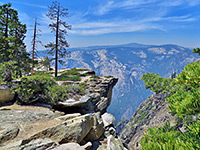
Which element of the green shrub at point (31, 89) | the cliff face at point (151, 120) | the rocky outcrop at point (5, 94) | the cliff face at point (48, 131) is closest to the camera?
the cliff face at point (48, 131)

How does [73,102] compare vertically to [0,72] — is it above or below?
below

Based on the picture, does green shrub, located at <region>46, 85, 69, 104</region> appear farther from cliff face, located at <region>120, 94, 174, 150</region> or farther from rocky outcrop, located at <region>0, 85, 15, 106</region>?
cliff face, located at <region>120, 94, 174, 150</region>

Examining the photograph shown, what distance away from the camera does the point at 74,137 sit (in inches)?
267

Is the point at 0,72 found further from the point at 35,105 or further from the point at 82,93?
the point at 82,93

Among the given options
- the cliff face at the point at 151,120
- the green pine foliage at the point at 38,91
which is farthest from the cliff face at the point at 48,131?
the cliff face at the point at 151,120

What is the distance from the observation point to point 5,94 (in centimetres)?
1034

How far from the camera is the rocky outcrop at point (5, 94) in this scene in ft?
33.3

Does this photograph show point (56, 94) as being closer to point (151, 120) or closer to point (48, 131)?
point (48, 131)

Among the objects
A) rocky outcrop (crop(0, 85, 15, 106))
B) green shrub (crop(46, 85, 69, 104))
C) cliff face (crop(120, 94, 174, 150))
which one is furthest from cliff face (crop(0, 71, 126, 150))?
cliff face (crop(120, 94, 174, 150))

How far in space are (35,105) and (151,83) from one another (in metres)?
20.5

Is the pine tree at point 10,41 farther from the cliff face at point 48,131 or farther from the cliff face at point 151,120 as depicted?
the cliff face at point 151,120

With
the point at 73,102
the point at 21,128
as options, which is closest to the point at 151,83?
the point at 73,102

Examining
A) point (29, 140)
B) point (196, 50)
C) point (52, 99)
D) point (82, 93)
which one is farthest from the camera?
point (82, 93)

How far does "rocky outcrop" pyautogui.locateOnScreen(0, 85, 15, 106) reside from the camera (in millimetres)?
10156
